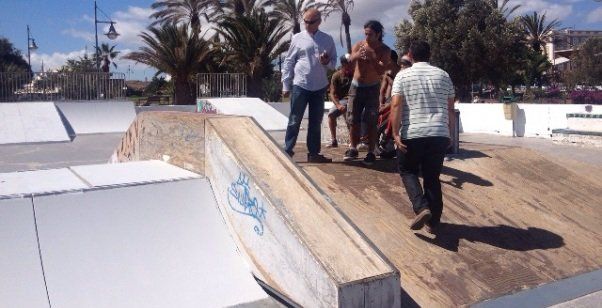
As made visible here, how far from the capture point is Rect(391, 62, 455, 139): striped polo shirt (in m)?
4.28

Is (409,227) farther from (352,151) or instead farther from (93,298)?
(93,298)

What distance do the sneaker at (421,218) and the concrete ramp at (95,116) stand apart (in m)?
17.0

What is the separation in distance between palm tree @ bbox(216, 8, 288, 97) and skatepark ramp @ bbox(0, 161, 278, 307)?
2693cm

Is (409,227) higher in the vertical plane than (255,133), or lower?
lower

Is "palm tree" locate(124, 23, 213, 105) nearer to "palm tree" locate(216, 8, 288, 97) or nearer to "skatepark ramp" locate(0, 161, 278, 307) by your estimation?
"palm tree" locate(216, 8, 288, 97)

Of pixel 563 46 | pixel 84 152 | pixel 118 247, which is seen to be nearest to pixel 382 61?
pixel 118 247

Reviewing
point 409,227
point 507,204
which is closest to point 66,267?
point 409,227

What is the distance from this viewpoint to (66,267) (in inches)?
139

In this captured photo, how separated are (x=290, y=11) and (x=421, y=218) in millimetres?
31583

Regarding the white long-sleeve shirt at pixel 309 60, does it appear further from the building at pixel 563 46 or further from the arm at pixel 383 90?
the building at pixel 563 46

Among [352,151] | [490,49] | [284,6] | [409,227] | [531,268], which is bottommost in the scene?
[531,268]

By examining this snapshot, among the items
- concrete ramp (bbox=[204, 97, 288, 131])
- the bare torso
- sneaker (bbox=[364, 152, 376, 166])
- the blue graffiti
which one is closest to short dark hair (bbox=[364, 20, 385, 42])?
the bare torso

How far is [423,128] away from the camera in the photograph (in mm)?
4266

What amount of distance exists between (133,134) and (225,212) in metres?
2.48
